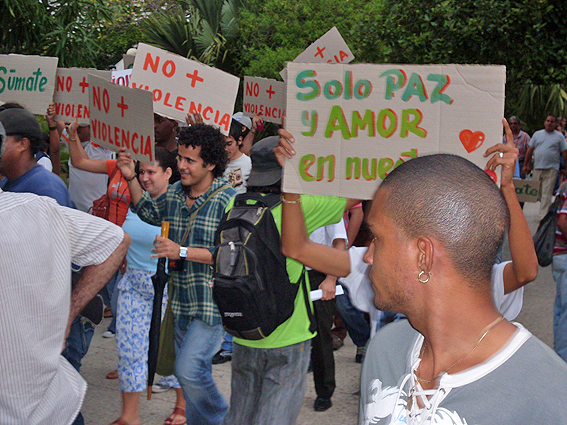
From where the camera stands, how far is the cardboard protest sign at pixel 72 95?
5883mm

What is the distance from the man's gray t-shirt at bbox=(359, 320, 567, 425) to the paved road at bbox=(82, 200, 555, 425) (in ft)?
10.7

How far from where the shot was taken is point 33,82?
6.04m

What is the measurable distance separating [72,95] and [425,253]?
16.8 ft

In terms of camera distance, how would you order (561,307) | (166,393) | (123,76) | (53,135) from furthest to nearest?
(123,76) → (53,135) → (166,393) → (561,307)

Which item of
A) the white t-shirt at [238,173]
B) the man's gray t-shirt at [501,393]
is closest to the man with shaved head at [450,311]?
the man's gray t-shirt at [501,393]

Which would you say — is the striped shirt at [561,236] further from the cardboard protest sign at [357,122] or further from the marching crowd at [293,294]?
the cardboard protest sign at [357,122]

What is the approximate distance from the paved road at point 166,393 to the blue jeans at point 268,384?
1.49 meters

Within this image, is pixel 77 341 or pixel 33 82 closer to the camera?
pixel 77 341

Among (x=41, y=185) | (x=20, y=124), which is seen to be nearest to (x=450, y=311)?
(x=41, y=185)

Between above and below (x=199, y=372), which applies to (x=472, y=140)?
above

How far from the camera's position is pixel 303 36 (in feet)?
56.2

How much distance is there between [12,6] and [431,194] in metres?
13.7

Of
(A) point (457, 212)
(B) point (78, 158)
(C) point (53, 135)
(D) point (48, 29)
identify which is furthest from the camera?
(D) point (48, 29)

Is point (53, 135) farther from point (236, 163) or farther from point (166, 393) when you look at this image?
point (166, 393)
